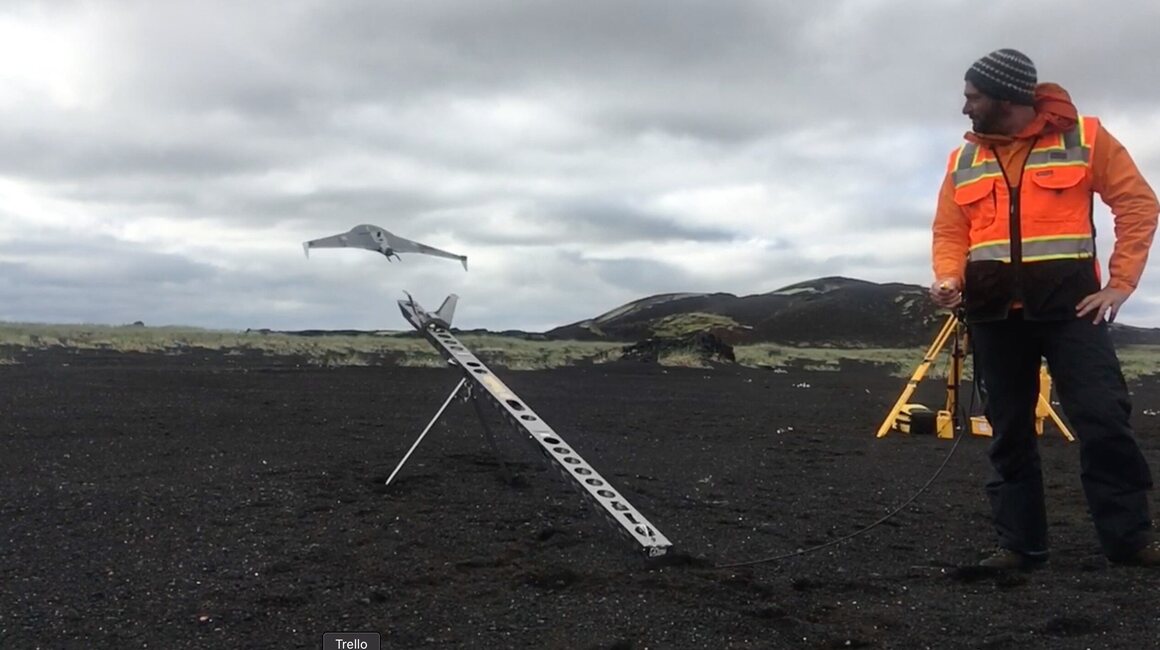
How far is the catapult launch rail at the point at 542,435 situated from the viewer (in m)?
4.32

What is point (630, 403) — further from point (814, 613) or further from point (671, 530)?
point (814, 613)

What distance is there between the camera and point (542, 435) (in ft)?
15.8

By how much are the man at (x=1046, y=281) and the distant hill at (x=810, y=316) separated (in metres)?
49.9

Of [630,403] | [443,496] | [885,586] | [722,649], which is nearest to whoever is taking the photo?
[722,649]

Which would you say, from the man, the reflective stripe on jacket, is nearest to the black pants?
the man

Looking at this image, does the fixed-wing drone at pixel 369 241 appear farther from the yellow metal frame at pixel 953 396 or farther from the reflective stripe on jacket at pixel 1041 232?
the yellow metal frame at pixel 953 396

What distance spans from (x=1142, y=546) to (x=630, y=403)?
1010 cm

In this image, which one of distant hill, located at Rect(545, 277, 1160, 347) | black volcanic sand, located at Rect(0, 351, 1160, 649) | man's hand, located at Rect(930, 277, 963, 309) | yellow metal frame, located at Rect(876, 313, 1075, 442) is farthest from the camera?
distant hill, located at Rect(545, 277, 1160, 347)

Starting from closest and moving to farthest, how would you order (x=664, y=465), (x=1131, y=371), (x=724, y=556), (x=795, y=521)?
(x=724, y=556) → (x=795, y=521) → (x=664, y=465) → (x=1131, y=371)

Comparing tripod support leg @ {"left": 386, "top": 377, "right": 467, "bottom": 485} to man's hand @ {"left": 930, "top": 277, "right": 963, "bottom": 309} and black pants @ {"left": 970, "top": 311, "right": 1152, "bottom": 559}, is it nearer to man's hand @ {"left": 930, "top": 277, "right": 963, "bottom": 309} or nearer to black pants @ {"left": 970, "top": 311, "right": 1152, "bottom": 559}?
man's hand @ {"left": 930, "top": 277, "right": 963, "bottom": 309}

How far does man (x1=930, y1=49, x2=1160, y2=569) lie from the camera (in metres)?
3.98

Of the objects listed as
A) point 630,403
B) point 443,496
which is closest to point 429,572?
point 443,496

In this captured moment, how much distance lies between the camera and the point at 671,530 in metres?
5.14

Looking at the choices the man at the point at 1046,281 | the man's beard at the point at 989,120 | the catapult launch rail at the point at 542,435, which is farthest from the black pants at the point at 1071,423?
the catapult launch rail at the point at 542,435
